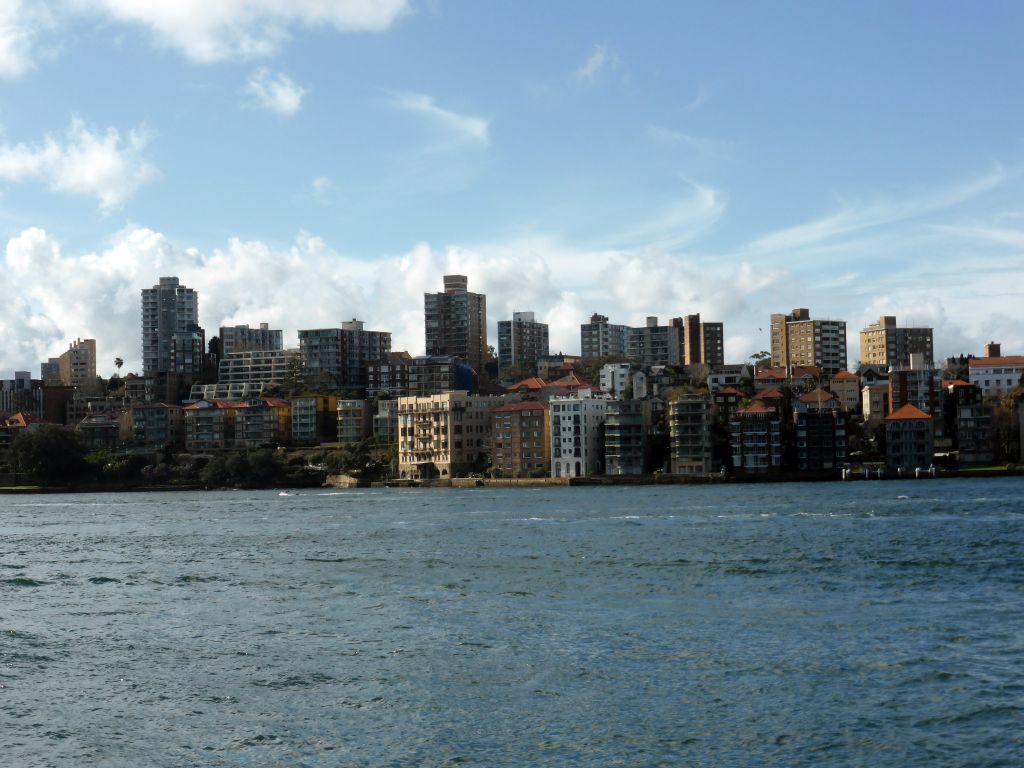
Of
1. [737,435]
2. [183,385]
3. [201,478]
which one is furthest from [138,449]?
[737,435]

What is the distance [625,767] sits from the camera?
16.6m

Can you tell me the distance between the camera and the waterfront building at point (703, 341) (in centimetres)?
18412

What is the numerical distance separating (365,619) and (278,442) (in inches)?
4875

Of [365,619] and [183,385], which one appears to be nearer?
[365,619]

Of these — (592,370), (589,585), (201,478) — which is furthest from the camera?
(592,370)

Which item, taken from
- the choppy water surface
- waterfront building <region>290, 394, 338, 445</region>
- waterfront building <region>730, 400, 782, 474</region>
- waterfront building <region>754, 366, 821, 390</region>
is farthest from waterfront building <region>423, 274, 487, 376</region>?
the choppy water surface

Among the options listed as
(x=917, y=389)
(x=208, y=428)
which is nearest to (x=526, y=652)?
(x=917, y=389)

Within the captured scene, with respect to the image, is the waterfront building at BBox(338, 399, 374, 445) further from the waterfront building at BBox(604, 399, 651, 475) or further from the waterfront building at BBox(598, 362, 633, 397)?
the waterfront building at BBox(604, 399, 651, 475)

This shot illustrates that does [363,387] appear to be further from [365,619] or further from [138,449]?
[365,619]

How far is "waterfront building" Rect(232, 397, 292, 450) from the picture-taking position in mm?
148750

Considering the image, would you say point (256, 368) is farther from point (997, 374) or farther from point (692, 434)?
point (997, 374)

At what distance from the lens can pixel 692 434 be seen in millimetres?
115375

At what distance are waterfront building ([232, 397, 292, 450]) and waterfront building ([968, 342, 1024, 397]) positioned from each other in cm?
7924

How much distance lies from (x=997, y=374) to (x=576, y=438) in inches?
1918
